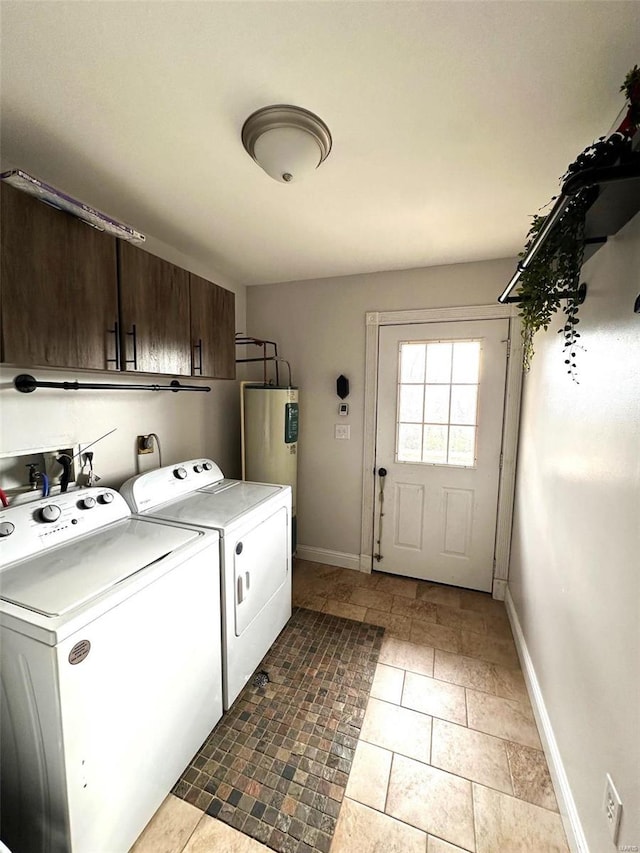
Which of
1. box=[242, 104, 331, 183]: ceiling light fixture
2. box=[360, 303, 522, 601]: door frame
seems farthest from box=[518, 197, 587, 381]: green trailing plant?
box=[360, 303, 522, 601]: door frame

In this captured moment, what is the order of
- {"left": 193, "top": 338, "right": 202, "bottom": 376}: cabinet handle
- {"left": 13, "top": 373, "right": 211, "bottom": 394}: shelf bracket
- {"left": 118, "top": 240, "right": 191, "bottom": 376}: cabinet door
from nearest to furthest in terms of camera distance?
{"left": 13, "top": 373, "right": 211, "bottom": 394}: shelf bracket → {"left": 118, "top": 240, "right": 191, "bottom": 376}: cabinet door → {"left": 193, "top": 338, "right": 202, "bottom": 376}: cabinet handle

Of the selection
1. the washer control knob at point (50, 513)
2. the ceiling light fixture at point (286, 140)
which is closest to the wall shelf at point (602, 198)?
the ceiling light fixture at point (286, 140)

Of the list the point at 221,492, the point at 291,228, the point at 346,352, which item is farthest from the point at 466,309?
the point at 221,492

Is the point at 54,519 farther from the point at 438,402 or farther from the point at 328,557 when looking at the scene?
the point at 438,402

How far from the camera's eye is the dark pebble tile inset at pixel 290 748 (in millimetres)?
1240

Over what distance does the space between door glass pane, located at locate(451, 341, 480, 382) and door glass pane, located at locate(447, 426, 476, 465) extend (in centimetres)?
37

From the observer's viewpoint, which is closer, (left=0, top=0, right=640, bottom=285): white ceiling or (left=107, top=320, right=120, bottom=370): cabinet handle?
(left=0, top=0, right=640, bottom=285): white ceiling

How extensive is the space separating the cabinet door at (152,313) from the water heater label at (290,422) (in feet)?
2.96

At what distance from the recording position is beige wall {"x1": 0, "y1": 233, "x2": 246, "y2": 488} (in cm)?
152

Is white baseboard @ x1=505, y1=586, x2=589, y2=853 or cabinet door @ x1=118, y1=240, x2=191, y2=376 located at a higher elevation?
cabinet door @ x1=118, y1=240, x2=191, y2=376

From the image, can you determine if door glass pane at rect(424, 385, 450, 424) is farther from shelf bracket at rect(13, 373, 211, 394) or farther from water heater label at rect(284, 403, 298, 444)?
shelf bracket at rect(13, 373, 211, 394)

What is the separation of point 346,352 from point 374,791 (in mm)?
2501

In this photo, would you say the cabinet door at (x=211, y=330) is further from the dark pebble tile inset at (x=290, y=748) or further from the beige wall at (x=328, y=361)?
the dark pebble tile inset at (x=290, y=748)

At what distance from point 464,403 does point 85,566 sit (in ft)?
7.86
